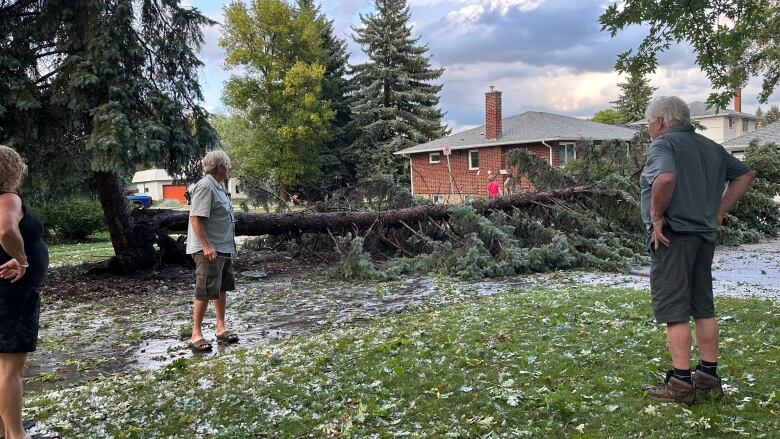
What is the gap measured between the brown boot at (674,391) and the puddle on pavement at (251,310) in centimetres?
350

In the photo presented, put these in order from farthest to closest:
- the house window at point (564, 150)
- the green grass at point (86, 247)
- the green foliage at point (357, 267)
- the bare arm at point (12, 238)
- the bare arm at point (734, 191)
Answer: the house window at point (564, 150) → the green grass at point (86, 247) → the green foliage at point (357, 267) → the bare arm at point (734, 191) → the bare arm at point (12, 238)

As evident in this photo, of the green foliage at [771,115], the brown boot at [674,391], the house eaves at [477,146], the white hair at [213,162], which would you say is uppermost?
the green foliage at [771,115]

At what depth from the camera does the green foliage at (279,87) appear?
38562mm

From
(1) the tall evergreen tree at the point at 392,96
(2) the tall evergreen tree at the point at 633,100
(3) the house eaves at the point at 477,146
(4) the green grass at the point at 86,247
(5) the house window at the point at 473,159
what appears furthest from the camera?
(2) the tall evergreen tree at the point at 633,100

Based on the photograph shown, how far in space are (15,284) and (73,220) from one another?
20795 millimetres

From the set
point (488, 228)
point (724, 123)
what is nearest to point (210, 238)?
point (488, 228)

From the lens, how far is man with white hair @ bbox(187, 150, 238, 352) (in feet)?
17.4

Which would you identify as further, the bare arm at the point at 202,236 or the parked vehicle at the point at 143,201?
the parked vehicle at the point at 143,201

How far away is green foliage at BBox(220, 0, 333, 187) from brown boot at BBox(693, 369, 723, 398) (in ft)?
118

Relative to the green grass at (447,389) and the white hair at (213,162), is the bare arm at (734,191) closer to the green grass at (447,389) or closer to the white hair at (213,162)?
the green grass at (447,389)

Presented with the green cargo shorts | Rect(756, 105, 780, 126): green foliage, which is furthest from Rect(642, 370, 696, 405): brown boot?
Rect(756, 105, 780, 126): green foliage

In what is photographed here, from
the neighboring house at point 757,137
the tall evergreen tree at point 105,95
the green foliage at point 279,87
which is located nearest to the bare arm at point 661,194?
the tall evergreen tree at point 105,95

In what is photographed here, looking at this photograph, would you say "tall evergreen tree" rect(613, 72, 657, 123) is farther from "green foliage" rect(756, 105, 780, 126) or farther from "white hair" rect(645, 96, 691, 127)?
"white hair" rect(645, 96, 691, 127)

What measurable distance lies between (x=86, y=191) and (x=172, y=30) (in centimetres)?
372
